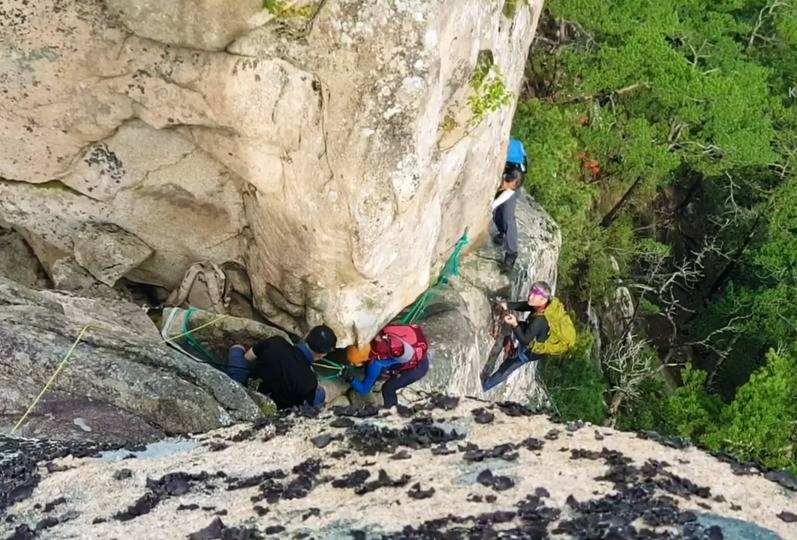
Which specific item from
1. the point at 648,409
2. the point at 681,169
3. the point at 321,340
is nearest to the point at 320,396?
the point at 321,340

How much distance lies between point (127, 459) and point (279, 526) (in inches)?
59.9

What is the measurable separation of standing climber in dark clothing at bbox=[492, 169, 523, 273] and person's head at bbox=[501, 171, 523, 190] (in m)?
0.21

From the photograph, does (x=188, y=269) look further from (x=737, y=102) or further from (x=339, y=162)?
(x=737, y=102)

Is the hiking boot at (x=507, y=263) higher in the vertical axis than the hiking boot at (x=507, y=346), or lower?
higher

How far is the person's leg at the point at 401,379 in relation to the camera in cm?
965

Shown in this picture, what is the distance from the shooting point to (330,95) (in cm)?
752

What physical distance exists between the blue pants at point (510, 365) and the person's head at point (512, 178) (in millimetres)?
2398

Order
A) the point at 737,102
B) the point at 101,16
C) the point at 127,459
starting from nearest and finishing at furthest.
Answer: the point at 127,459 < the point at 101,16 < the point at 737,102

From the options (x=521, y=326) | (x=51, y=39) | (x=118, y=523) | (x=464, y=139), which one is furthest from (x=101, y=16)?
(x=521, y=326)

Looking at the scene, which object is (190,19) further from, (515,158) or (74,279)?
(515,158)

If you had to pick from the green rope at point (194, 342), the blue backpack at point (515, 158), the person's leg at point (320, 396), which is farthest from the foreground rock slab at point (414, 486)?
the blue backpack at point (515, 158)

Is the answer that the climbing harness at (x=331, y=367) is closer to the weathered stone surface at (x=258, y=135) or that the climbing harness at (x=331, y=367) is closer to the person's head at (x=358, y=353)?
the person's head at (x=358, y=353)

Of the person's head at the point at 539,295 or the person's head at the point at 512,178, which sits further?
the person's head at the point at 512,178

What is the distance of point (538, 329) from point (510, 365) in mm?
2098
